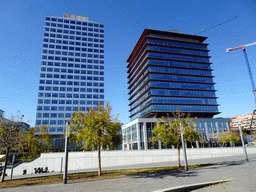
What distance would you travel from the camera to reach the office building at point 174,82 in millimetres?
67688

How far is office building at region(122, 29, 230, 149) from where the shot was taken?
6769cm

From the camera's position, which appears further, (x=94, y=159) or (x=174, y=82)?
(x=174, y=82)

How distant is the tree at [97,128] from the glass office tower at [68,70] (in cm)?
5897

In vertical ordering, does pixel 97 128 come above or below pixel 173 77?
below

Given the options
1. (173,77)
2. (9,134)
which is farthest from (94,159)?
(173,77)

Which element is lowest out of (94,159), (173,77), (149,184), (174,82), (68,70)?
(94,159)

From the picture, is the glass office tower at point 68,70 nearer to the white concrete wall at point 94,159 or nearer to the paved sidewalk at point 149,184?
the white concrete wall at point 94,159

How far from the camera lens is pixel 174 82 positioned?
240 feet

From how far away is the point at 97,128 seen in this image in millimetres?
16734

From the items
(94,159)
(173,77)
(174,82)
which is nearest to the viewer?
(94,159)

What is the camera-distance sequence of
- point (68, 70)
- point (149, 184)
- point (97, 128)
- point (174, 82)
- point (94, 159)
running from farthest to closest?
point (68, 70) < point (174, 82) < point (94, 159) < point (97, 128) < point (149, 184)

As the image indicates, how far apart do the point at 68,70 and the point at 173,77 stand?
49.1 metres

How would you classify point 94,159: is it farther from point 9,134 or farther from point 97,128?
point 9,134

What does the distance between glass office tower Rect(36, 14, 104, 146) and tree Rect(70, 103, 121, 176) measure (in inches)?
2322
